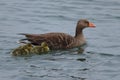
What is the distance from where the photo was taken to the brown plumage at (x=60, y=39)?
1619 cm

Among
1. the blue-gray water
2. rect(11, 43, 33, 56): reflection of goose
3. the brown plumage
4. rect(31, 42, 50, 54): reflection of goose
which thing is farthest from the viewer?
the brown plumage

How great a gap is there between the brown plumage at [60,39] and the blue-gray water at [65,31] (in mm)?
312

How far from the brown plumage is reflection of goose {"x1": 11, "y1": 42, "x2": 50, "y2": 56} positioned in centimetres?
48

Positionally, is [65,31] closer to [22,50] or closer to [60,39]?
[60,39]

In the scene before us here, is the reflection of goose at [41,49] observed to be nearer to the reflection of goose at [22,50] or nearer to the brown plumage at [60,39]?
the reflection of goose at [22,50]

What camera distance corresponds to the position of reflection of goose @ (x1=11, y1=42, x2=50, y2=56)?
49.5 feet

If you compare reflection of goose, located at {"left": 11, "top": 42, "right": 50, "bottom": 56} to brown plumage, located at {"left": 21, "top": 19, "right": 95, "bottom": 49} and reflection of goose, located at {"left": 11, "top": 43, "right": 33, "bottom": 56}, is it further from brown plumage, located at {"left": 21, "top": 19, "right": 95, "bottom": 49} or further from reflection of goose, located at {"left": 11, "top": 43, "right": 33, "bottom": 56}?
brown plumage, located at {"left": 21, "top": 19, "right": 95, "bottom": 49}

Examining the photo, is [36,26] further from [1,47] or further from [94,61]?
[94,61]

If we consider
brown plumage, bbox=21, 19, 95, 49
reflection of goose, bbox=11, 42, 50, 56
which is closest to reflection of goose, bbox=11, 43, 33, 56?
reflection of goose, bbox=11, 42, 50, 56

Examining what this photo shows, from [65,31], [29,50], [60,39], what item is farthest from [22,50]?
[65,31]

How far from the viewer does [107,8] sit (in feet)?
71.8

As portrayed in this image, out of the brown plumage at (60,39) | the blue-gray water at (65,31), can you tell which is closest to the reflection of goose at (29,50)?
the blue-gray water at (65,31)

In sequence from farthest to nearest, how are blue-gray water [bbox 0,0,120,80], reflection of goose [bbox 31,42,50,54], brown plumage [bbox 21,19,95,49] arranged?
1. brown plumage [bbox 21,19,95,49]
2. reflection of goose [bbox 31,42,50,54]
3. blue-gray water [bbox 0,0,120,80]

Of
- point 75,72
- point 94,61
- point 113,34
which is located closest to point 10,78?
point 75,72
